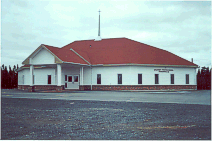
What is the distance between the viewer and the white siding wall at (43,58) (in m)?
28.6

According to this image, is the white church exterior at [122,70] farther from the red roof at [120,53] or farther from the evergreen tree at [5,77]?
the evergreen tree at [5,77]

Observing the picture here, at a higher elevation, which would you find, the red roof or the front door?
the red roof

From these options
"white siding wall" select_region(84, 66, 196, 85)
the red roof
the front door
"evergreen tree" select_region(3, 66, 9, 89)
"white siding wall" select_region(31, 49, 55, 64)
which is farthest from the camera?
"evergreen tree" select_region(3, 66, 9, 89)

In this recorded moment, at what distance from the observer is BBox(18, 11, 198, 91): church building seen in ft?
108

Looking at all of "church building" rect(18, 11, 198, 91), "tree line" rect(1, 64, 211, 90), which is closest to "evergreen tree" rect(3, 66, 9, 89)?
"tree line" rect(1, 64, 211, 90)

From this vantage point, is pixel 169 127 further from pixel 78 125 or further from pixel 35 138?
pixel 35 138

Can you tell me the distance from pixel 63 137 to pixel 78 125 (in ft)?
5.12

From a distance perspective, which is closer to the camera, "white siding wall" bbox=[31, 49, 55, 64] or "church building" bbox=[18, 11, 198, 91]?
"white siding wall" bbox=[31, 49, 55, 64]

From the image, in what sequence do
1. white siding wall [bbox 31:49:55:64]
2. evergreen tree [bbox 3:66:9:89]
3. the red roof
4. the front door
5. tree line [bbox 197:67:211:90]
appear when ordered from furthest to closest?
evergreen tree [bbox 3:66:9:89]
tree line [bbox 197:67:211:90]
the front door
the red roof
white siding wall [bbox 31:49:55:64]

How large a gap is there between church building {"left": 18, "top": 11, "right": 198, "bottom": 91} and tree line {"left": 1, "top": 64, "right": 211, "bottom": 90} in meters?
7.80

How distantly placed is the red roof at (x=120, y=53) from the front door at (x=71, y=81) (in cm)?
325

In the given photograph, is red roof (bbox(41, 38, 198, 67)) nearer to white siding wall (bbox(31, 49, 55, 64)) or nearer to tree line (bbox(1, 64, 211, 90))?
white siding wall (bbox(31, 49, 55, 64))

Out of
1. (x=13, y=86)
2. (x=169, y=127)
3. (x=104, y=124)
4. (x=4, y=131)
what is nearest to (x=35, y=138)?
(x=4, y=131)

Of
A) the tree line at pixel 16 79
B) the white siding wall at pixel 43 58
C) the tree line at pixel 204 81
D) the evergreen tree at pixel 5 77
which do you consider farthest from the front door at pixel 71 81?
the tree line at pixel 204 81
